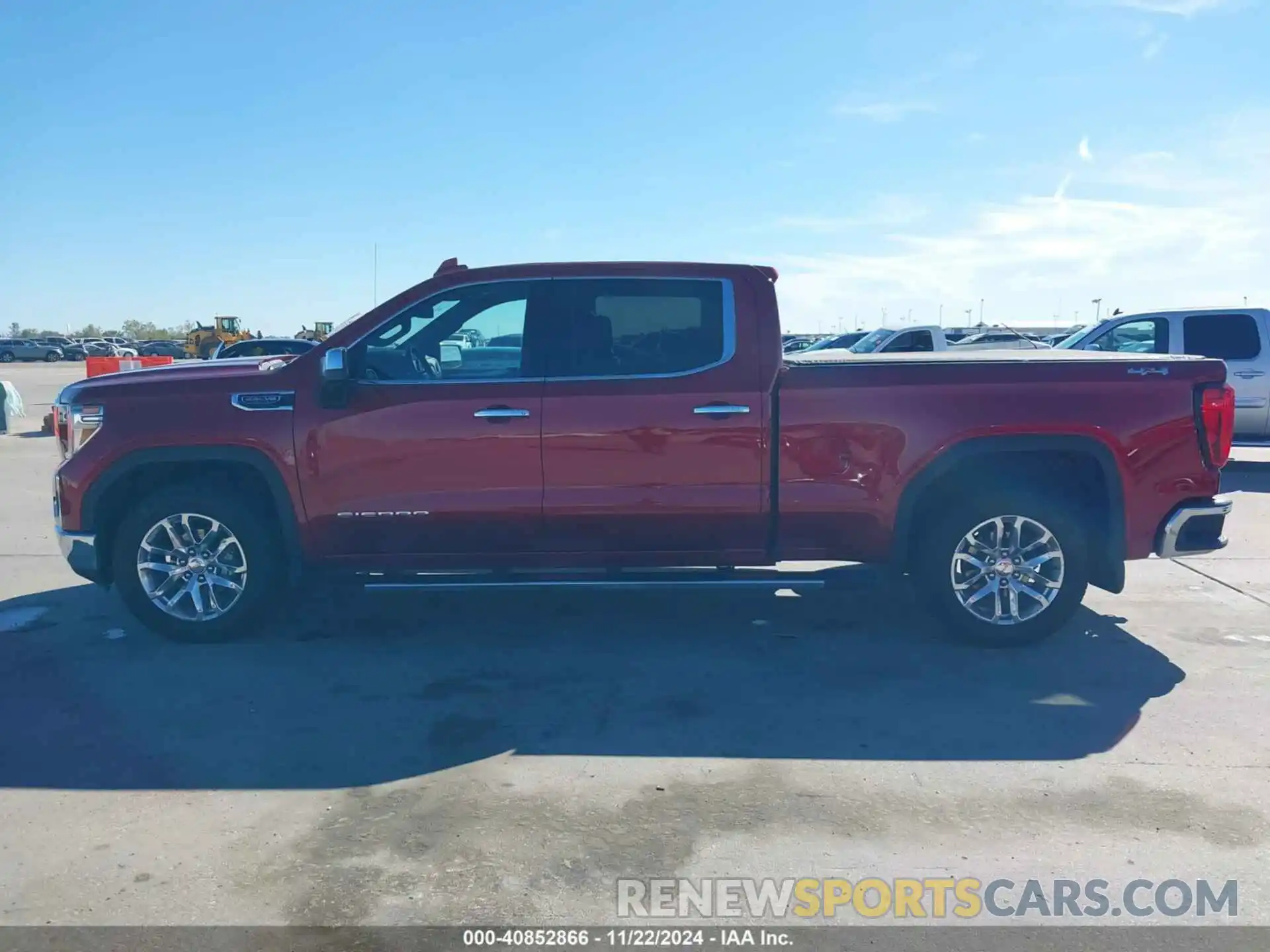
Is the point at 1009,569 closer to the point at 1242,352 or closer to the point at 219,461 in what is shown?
the point at 219,461

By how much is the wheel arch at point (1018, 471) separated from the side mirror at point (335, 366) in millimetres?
3076

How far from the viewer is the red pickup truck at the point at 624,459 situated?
5.47 meters

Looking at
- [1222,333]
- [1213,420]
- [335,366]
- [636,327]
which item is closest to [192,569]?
[335,366]

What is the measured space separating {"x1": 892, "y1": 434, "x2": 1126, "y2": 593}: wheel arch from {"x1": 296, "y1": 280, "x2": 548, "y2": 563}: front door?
6.63 feet

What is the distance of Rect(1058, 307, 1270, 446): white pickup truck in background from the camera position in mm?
12180

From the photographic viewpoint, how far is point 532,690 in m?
5.09

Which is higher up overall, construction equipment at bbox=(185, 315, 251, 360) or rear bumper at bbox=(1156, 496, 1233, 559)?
construction equipment at bbox=(185, 315, 251, 360)

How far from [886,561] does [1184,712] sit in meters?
1.62

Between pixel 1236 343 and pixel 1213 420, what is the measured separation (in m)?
8.14

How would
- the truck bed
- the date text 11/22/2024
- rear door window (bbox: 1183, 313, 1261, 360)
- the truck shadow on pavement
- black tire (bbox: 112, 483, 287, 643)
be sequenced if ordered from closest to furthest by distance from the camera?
the date text 11/22/2024 < the truck shadow on pavement < the truck bed < black tire (bbox: 112, 483, 287, 643) < rear door window (bbox: 1183, 313, 1261, 360)

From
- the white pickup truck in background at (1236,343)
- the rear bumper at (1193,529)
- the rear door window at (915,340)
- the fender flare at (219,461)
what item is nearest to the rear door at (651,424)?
the fender flare at (219,461)

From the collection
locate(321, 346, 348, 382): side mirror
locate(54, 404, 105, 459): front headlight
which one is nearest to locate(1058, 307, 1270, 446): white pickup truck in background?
locate(321, 346, 348, 382): side mirror

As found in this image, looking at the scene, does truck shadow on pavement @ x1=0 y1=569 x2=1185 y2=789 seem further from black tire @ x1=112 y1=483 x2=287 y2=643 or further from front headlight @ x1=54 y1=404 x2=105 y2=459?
front headlight @ x1=54 y1=404 x2=105 y2=459

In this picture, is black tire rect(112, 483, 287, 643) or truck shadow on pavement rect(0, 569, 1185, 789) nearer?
truck shadow on pavement rect(0, 569, 1185, 789)
